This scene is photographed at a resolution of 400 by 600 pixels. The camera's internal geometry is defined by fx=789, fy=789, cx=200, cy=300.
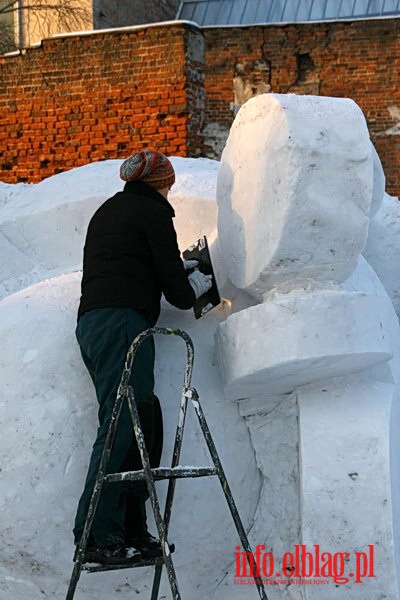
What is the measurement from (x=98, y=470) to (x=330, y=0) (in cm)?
1214

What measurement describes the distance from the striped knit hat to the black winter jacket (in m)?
0.09

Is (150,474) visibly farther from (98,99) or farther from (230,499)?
(98,99)

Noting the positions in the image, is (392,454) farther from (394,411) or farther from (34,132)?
(34,132)

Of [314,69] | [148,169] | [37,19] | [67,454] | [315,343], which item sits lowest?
[37,19]

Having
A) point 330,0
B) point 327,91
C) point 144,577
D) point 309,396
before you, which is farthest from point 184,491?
point 330,0

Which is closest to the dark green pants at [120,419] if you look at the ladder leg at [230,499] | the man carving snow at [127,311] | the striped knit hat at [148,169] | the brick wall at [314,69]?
the man carving snow at [127,311]

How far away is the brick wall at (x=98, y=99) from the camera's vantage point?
772cm

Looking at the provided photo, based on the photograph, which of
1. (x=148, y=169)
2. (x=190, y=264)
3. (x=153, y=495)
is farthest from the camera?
(x=190, y=264)

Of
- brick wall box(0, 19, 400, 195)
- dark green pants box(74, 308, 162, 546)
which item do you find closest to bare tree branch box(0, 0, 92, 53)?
brick wall box(0, 19, 400, 195)

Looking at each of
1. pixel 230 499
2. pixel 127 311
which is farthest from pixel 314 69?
pixel 230 499

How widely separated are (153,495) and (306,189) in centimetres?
112

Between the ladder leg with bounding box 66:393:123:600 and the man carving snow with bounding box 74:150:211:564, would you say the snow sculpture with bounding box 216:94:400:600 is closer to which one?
the man carving snow with bounding box 74:150:211:564

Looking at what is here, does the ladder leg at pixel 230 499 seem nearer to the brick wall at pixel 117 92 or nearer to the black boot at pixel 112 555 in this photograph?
the black boot at pixel 112 555

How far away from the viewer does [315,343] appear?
2627mm
